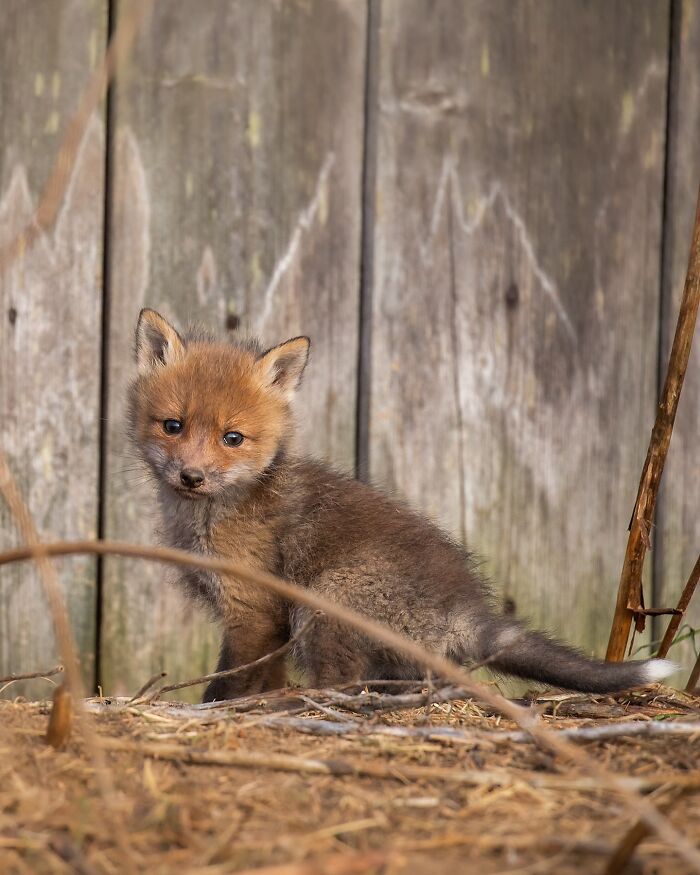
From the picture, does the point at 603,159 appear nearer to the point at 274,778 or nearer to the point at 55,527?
the point at 55,527

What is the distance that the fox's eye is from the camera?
447 cm

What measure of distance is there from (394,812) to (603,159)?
3.70 m

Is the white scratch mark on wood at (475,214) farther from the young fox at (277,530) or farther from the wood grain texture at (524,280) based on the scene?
the young fox at (277,530)

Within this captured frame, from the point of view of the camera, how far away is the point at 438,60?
4961 mm

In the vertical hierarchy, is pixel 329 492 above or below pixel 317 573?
above

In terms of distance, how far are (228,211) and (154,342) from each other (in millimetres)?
683

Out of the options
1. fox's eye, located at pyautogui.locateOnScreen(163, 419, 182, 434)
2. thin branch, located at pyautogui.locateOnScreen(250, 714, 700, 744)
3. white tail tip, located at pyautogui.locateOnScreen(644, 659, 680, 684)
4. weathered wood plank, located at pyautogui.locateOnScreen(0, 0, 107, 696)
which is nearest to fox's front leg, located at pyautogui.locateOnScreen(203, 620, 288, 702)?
weathered wood plank, located at pyautogui.locateOnScreen(0, 0, 107, 696)

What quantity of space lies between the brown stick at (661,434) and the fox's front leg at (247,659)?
4.52ft

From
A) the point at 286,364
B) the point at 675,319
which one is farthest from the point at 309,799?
the point at 675,319

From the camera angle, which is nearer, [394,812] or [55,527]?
[394,812]

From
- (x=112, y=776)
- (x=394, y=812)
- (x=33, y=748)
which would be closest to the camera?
(x=394, y=812)

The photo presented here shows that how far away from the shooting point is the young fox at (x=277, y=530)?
13.2 feet

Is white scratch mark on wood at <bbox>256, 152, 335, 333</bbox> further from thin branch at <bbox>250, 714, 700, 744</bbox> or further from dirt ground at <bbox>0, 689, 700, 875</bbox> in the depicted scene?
thin branch at <bbox>250, 714, 700, 744</bbox>

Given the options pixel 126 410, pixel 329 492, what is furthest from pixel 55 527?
pixel 329 492
